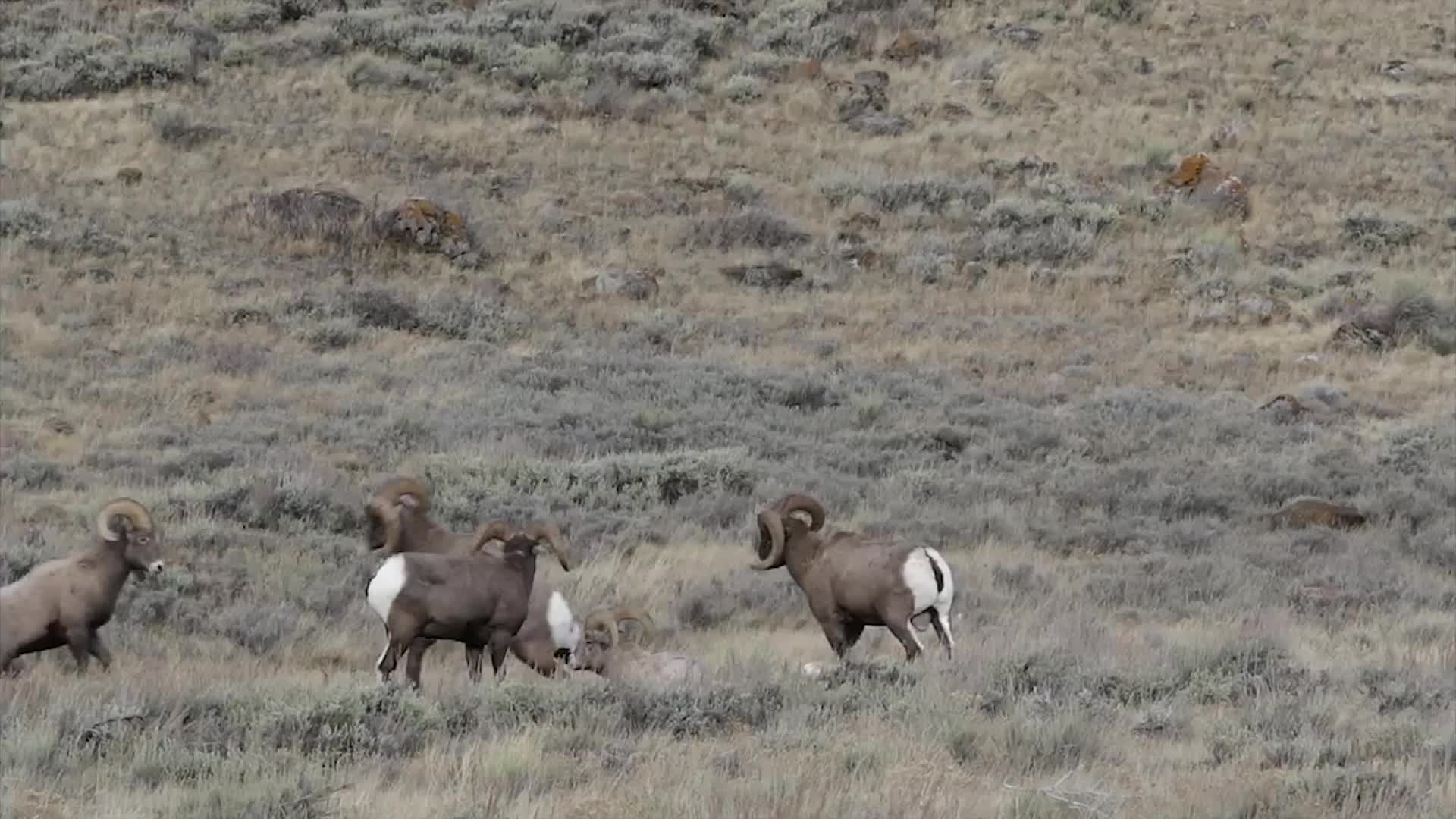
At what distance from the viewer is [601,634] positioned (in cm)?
957

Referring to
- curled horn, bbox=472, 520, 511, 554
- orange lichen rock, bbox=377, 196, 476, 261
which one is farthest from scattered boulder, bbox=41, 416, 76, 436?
orange lichen rock, bbox=377, 196, 476, 261

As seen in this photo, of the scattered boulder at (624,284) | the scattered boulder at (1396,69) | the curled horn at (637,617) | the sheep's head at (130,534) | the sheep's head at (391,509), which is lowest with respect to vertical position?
the scattered boulder at (624,284)

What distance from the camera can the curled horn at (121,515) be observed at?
8562mm

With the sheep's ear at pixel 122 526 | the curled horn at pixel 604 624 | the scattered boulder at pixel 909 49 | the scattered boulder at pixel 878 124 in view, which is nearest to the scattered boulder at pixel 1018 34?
the scattered boulder at pixel 909 49

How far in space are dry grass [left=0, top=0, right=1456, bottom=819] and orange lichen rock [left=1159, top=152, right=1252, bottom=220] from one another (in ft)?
2.40

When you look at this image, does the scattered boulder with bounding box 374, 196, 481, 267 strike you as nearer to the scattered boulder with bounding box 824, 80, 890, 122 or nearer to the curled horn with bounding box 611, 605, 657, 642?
the scattered boulder with bounding box 824, 80, 890, 122

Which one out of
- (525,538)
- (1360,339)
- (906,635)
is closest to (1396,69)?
(1360,339)

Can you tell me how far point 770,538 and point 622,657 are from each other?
124 centimetres

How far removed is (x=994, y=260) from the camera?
27.8 m

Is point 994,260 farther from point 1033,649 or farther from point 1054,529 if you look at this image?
point 1033,649

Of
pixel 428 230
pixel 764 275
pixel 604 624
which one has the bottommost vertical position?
pixel 764 275

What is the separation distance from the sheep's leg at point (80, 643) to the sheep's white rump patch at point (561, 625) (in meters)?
2.48

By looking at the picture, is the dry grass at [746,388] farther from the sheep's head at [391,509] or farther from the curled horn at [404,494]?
the curled horn at [404,494]

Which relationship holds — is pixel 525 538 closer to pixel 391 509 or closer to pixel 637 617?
pixel 391 509
